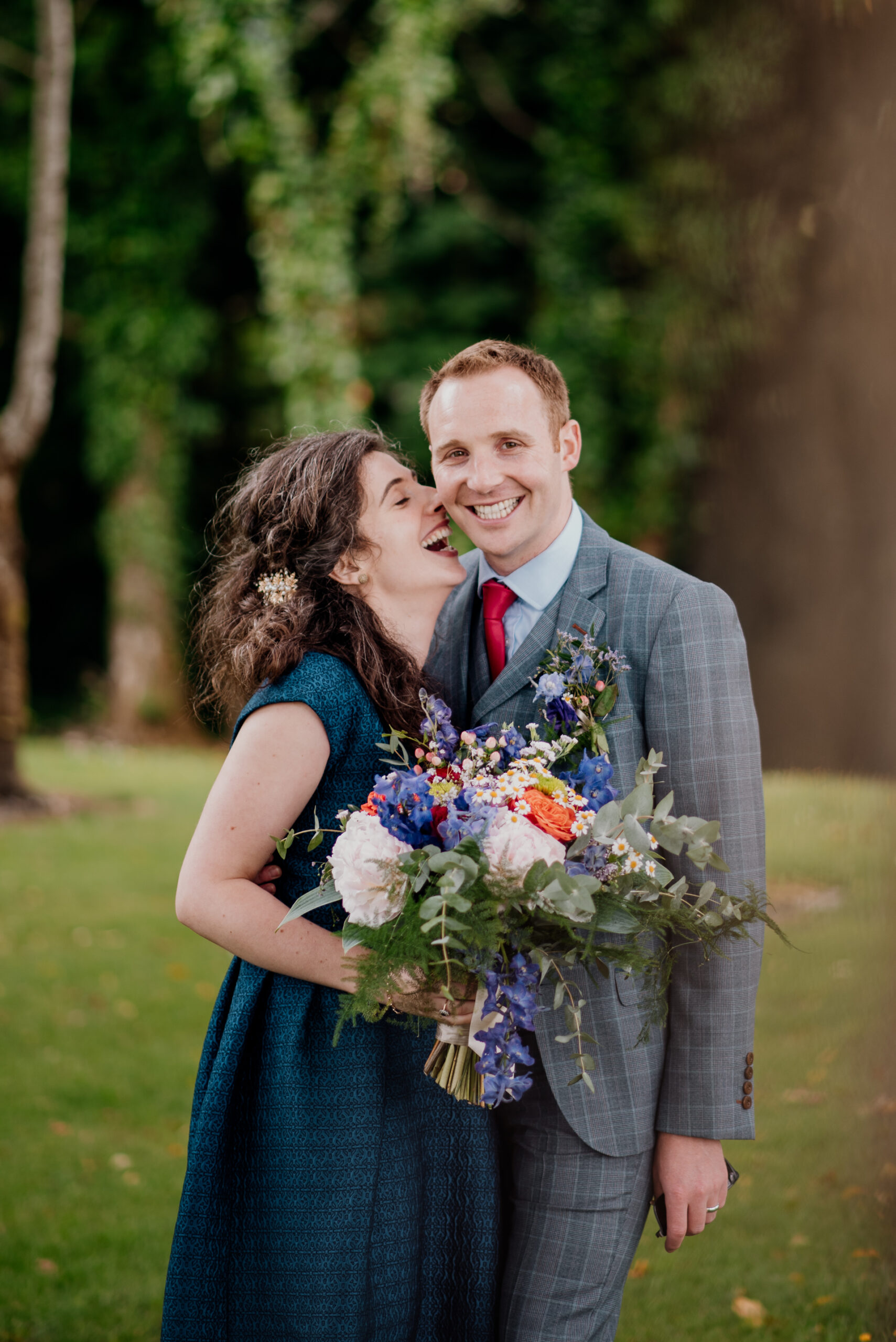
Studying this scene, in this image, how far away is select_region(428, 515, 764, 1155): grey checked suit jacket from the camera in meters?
2.21

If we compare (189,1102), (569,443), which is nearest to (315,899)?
(569,443)

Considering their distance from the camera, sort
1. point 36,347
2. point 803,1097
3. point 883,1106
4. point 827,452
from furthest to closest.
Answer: point 827,452, point 36,347, point 803,1097, point 883,1106

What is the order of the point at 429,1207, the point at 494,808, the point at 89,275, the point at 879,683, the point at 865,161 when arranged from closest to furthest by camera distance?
the point at 494,808 → the point at 429,1207 → the point at 865,161 → the point at 879,683 → the point at 89,275

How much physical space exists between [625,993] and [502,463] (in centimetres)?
106

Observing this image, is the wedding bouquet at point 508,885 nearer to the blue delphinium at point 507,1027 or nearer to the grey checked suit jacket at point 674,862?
the blue delphinium at point 507,1027

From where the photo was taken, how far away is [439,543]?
2594 millimetres

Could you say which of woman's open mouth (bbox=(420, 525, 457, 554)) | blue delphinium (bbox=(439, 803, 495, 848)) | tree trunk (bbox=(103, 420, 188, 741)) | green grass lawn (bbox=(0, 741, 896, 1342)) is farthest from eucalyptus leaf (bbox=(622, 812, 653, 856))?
tree trunk (bbox=(103, 420, 188, 741))

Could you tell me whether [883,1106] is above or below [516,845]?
below

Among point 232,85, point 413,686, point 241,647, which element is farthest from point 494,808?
point 232,85

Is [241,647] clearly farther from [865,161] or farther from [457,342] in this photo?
[457,342]

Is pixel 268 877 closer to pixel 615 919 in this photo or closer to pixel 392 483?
pixel 615 919

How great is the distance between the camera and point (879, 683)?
5.45 m

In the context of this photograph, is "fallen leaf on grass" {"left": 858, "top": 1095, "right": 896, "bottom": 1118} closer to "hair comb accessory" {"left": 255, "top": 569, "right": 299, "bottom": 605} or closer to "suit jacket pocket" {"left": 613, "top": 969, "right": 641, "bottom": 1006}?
"suit jacket pocket" {"left": 613, "top": 969, "right": 641, "bottom": 1006}

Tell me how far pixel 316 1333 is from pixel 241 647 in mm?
1261
